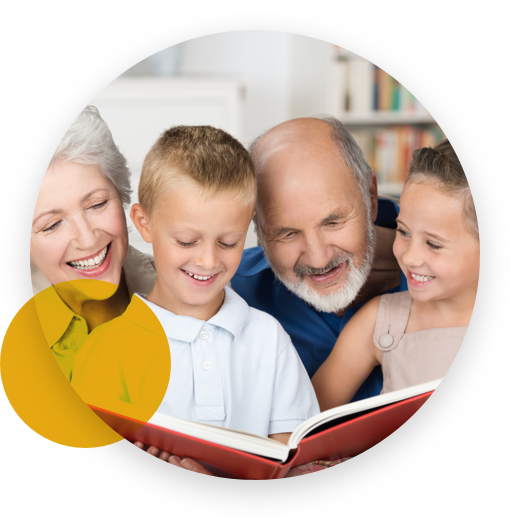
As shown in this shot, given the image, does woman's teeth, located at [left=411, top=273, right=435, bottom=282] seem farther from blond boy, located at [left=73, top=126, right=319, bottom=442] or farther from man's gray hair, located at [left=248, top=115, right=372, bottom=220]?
blond boy, located at [left=73, top=126, right=319, bottom=442]

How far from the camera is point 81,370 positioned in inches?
52.8

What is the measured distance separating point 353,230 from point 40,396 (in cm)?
88

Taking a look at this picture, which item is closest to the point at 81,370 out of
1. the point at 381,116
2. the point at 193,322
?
the point at 193,322

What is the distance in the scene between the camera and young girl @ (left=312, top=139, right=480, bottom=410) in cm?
129

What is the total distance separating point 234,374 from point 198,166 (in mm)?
451

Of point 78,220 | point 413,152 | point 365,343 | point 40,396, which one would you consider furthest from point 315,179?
point 40,396

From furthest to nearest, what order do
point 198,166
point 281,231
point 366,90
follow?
point 366,90 → point 281,231 → point 198,166

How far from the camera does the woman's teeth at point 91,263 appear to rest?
1350 millimetres

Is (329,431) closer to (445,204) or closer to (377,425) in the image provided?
(377,425)

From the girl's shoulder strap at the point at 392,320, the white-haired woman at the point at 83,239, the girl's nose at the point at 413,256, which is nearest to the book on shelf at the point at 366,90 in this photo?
the girl's nose at the point at 413,256

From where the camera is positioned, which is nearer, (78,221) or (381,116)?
(78,221)

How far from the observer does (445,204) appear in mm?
1276

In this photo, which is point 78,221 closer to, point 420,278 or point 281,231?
point 281,231

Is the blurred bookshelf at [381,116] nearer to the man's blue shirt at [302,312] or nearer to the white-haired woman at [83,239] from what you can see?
the man's blue shirt at [302,312]
